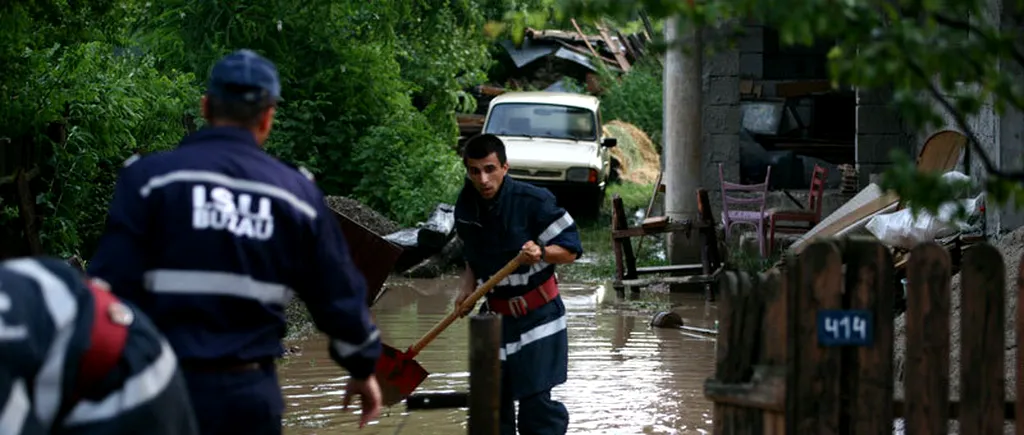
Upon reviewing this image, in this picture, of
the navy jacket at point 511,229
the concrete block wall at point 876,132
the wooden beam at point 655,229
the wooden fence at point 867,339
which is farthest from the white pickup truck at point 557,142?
the wooden fence at point 867,339

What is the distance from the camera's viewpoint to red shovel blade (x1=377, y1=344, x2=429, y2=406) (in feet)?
24.1

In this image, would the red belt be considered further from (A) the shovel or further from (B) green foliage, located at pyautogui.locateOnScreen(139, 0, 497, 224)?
(B) green foliage, located at pyautogui.locateOnScreen(139, 0, 497, 224)

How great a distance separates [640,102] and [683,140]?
1511cm

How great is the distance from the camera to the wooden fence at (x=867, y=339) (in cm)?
478

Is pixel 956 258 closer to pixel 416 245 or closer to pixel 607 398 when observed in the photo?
pixel 607 398

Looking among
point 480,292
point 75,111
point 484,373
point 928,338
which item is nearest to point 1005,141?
point 480,292

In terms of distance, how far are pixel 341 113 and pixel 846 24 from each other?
1576 centimetres

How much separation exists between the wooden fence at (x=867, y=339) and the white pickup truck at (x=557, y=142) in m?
17.5

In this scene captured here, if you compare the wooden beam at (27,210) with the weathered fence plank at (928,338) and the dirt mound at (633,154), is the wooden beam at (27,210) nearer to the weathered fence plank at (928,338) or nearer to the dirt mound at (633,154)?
the weathered fence plank at (928,338)

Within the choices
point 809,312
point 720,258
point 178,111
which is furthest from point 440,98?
point 809,312

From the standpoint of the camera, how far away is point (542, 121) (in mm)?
23844

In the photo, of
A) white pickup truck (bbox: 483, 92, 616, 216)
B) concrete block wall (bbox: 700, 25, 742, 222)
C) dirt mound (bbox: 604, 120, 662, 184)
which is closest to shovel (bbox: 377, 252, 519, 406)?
concrete block wall (bbox: 700, 25, 742, 222)

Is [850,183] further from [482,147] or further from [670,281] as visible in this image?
[482,147]

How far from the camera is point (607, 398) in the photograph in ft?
31.8
